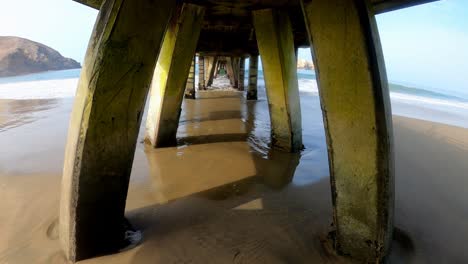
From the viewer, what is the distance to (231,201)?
324cm

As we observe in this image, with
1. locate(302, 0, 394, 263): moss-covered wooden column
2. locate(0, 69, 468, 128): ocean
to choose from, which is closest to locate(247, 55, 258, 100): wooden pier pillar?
locate(0, 69, 468, 128): ocean

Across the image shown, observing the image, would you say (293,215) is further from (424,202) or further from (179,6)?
(179,6)

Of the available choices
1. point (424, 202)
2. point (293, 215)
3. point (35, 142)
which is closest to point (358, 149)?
point (293, 215)

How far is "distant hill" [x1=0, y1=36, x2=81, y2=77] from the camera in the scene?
136 feet

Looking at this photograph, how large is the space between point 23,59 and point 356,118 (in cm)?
5880

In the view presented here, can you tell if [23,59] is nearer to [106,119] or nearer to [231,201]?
[231,201]

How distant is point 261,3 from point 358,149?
125 inches

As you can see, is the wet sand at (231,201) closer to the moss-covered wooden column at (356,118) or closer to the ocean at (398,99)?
the moss-covered wooden column at (356,118)

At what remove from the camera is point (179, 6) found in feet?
14.5

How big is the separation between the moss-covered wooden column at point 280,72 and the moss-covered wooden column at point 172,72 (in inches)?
44.8

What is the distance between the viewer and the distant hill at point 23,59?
4134cm

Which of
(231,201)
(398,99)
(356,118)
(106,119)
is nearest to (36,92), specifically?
(231,201)

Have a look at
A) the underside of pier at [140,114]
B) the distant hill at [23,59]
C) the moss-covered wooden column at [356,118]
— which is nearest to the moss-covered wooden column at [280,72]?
the underside of pier at [140,114]

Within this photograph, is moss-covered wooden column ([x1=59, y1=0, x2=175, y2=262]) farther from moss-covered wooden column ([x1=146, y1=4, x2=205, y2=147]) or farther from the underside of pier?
moss-covered wooden column ([x1=146, y1=4, x2=205, y2=147])
